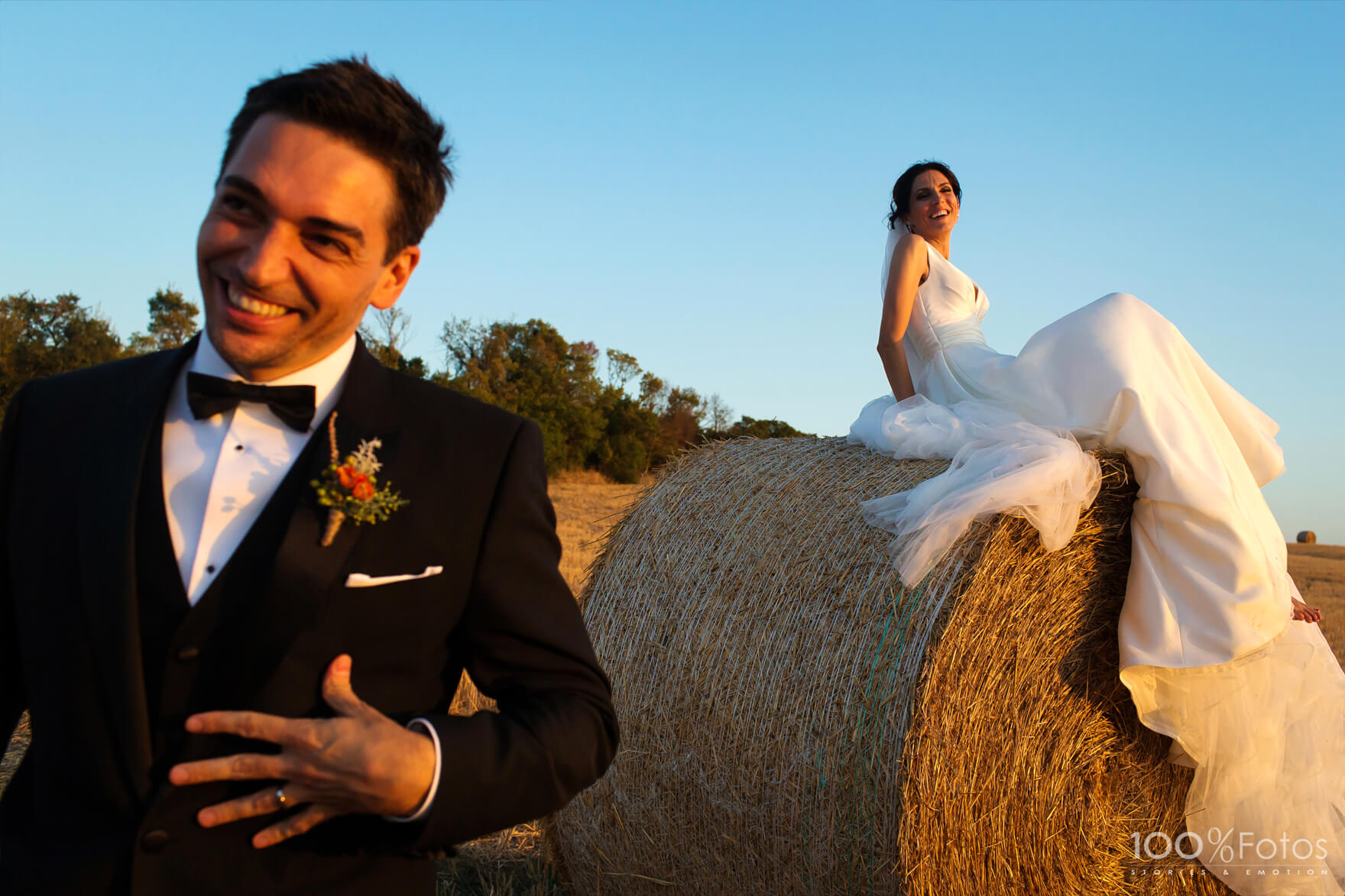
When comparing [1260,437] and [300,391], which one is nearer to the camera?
[300,391]

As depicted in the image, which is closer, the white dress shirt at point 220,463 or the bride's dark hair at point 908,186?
the white dress shirt at point 220,463

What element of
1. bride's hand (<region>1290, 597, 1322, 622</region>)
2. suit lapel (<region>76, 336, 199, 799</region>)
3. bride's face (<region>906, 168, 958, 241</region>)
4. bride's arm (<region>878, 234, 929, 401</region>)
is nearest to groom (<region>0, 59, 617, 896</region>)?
suit lapel (<region>76, 336, 199, 799</region>)

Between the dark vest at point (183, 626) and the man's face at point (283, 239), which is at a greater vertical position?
the man's face at point (283, 239)

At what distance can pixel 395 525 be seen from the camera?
1.47 meters

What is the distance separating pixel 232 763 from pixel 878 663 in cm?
224

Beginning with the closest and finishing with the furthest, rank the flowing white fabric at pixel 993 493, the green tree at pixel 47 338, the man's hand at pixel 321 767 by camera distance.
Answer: the man's hand at pixel 321 767, the flowing white fabric at pixel 993 493, the green tree at pixel 47 338

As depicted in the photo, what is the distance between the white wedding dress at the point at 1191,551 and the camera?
3291 mm

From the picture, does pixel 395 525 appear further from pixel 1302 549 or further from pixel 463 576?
pixel 1302 549

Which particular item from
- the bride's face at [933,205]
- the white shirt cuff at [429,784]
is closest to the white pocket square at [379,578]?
the white shirt cuff at [429,784]

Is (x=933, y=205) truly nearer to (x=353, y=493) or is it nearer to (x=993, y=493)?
(x=993, y=493)

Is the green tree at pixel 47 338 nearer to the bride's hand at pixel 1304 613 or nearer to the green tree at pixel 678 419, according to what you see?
the green tree at pixel 678 419

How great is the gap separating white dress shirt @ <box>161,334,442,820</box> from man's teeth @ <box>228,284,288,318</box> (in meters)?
0.11

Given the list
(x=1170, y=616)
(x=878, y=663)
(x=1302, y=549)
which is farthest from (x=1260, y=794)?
(x=1302, y=549)

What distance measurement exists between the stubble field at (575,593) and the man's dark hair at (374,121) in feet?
8.31
